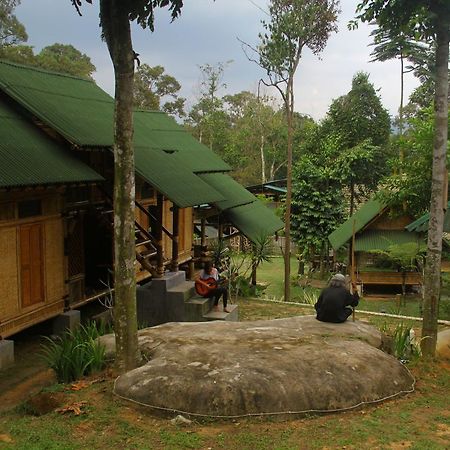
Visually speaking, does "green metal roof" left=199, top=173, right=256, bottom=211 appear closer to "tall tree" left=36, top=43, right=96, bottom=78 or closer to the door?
the door

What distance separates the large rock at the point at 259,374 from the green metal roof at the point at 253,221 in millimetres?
10353

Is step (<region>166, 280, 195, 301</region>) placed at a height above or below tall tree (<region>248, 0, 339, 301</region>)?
below

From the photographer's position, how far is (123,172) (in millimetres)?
7000

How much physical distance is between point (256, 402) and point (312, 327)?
9.77 feet

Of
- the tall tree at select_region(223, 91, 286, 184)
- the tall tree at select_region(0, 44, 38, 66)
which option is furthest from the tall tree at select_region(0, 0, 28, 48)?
the tall tree at select_region(223, 91, 286, 184)

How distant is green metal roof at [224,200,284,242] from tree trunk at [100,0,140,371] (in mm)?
11348

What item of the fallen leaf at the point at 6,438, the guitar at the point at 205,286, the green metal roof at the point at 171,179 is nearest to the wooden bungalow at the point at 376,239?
the green metal roof at the point at 171,179

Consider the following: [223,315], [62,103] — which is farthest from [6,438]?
[62,103]

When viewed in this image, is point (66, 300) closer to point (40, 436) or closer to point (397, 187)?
point (40, 436)

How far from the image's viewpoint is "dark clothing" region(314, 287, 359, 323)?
9.35 meters

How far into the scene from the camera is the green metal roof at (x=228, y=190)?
60.0ft

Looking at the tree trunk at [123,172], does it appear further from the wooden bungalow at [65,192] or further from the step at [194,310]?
the step at [194,310]

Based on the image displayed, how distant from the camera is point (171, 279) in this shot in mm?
13328

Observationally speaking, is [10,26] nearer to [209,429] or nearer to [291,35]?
[291,35]
